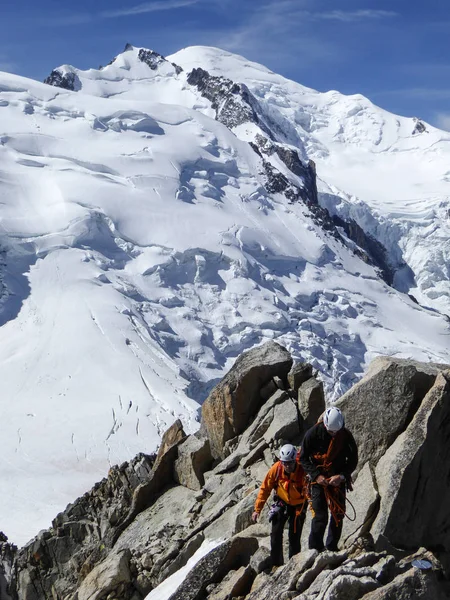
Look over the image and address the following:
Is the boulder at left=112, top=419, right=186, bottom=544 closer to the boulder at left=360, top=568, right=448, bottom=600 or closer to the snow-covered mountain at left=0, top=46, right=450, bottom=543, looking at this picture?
the boulder at left=360, top=568, right=448, bottom=600

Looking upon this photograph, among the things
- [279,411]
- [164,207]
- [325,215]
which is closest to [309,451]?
[279,411]

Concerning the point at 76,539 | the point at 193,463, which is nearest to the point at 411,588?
the point at 193,463

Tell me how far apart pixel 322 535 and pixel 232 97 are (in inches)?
6589

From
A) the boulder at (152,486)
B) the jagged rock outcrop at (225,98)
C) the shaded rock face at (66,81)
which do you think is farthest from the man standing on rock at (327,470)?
the jagged rock outcrop at (225,98)

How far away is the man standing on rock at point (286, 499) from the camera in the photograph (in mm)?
12070

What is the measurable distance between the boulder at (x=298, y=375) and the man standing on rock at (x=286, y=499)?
573cm

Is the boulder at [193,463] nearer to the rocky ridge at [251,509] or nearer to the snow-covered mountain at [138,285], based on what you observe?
the rocky ridge at [251,509]

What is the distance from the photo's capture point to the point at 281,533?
12.1m

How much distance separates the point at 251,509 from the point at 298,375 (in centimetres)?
464

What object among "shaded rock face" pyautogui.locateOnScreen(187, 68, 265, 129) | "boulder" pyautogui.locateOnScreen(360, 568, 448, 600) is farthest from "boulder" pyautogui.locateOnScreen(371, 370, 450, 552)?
"shaded rock face" pyautogui.locateOnScreen(187, 68, 265, 129)

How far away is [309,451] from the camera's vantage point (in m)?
11.8

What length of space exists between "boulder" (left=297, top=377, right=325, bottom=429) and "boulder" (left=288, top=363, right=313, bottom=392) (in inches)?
27.9

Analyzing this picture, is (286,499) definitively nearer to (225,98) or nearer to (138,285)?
(138,285)

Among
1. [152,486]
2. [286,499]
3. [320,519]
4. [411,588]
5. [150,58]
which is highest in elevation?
[150,58]
